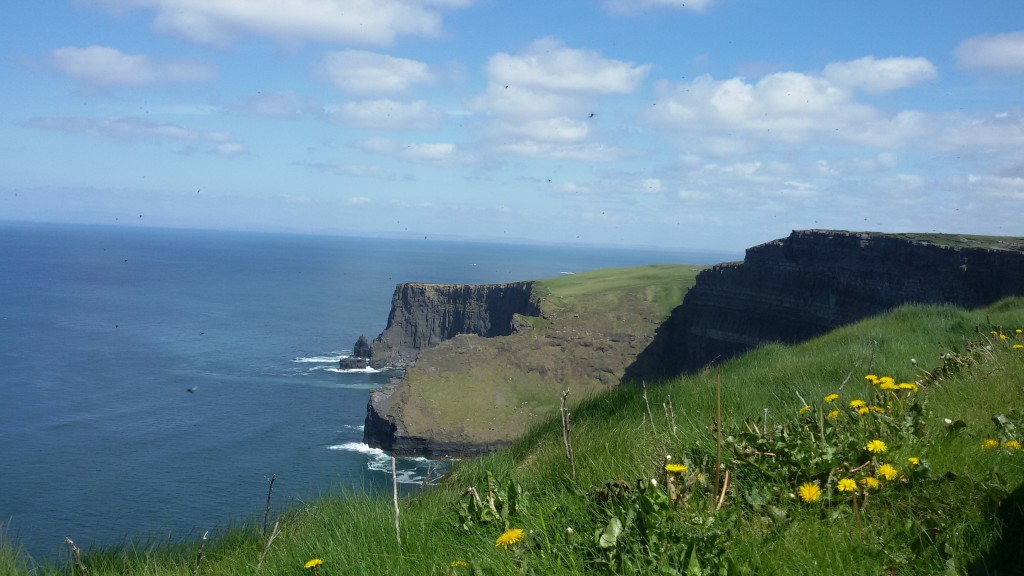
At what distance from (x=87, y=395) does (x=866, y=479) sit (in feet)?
286

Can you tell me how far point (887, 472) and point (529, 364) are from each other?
71001 millimetres

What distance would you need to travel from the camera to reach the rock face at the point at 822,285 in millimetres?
49969

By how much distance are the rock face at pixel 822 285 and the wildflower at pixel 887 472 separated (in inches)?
1570

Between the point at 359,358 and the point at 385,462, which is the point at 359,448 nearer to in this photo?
the point at 385,462

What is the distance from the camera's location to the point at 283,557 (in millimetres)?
4488

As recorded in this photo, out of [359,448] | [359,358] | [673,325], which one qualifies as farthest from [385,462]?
[359,358]

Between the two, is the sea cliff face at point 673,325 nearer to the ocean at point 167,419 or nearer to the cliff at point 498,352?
the cliff at point 498,352

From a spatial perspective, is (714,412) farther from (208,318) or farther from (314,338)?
(208,318)

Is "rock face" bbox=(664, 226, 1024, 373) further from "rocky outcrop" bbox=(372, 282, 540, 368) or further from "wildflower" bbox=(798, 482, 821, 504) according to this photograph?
"wildflower" bbox=(798, 482, 821, 504)

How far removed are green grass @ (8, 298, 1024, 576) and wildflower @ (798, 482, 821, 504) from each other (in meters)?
0.08

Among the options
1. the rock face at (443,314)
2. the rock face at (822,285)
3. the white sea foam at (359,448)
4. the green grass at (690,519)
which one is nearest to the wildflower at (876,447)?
the green grass at (690,519)

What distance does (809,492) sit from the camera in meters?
3.86

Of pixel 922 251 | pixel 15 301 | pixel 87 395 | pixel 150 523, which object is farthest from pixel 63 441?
pixel 15 301

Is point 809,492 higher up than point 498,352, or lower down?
higher up
